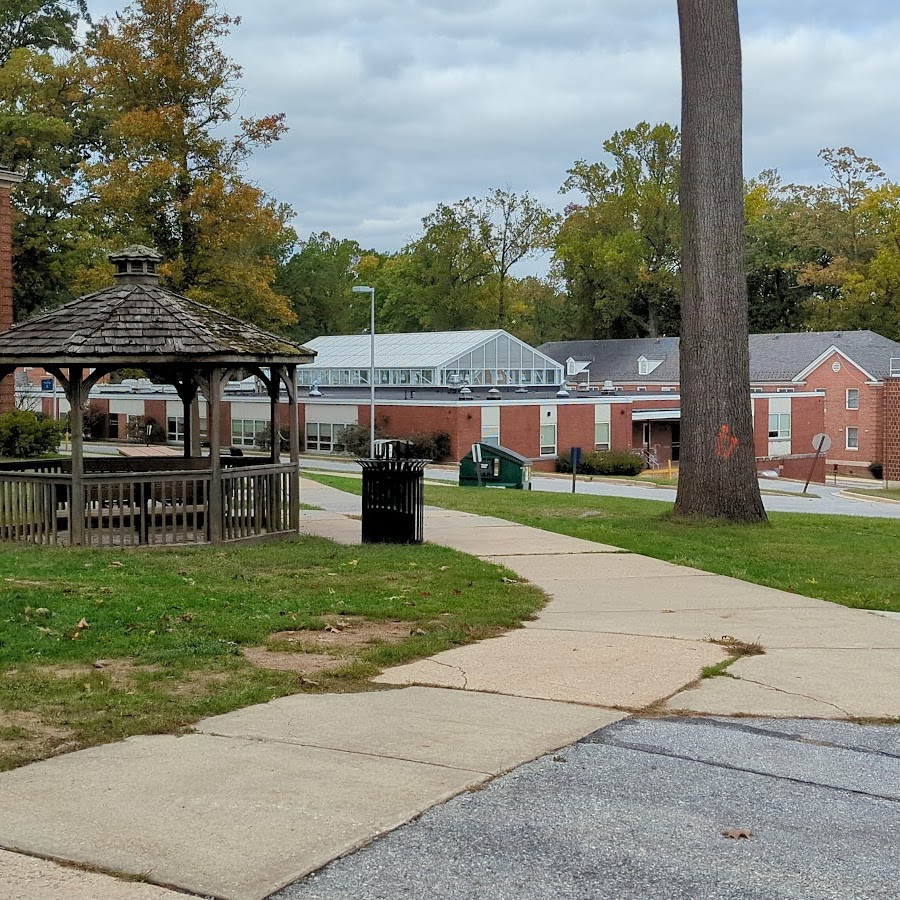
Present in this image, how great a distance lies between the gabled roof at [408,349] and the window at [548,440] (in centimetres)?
635

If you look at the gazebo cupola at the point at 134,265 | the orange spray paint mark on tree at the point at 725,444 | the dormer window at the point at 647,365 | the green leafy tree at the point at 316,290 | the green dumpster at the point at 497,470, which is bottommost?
the green dumpster at the point at 497,470

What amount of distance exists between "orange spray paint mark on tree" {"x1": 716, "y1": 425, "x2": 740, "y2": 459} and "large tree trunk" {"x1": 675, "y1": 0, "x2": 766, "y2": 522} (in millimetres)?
14

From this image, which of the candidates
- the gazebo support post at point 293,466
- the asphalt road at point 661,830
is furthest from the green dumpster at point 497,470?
the asphalt road at point 661,830

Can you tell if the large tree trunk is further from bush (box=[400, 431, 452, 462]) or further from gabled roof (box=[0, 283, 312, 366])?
bush (box=[400, 431, 452, 462])

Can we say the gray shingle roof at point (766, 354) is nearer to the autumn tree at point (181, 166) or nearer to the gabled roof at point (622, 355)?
the gabled roof at point (622, 355)

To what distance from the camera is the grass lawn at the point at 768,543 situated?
11.5 metres

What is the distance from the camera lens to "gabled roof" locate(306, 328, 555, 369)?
6009 cm

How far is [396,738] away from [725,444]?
37.3 ft

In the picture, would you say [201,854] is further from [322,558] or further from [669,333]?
[669,333]

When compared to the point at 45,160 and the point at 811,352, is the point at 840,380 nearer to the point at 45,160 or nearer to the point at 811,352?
the point at 811,352

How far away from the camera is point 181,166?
146ft

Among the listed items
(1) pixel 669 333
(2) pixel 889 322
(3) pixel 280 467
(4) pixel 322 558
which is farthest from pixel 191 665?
(1) pixel 669 333

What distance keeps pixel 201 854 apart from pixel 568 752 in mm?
2004

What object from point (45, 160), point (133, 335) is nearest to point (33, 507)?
point (133, 335)
